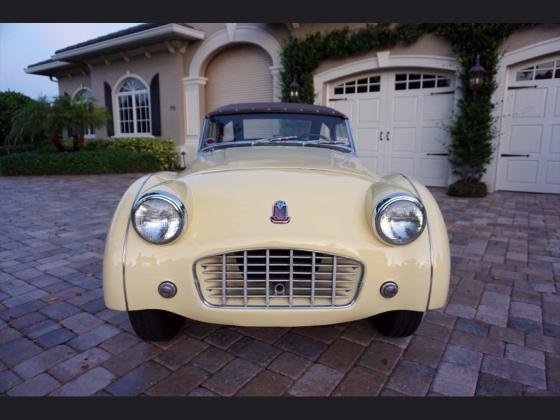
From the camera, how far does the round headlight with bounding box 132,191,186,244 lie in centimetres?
→ 177

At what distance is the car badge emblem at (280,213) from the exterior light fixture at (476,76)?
6586mm

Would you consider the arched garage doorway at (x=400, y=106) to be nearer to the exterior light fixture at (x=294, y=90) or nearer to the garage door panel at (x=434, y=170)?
the garage door panel at (x=434, y=170)

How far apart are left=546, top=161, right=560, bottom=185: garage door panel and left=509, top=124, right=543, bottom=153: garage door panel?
0.36m

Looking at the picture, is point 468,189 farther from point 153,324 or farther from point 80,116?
point 80,116

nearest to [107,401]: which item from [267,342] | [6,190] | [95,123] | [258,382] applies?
[258,382]

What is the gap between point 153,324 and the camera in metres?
2.07

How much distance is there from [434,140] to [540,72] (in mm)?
2155

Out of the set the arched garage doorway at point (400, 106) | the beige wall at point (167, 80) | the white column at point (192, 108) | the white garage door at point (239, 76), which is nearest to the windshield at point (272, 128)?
the arched garage doorway at point (400, 106)

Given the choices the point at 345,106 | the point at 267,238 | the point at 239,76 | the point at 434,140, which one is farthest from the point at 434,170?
the point at 267,238

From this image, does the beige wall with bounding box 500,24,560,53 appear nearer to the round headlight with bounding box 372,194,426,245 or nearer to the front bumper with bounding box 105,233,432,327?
the round headlight with bounding box 372,194,426,245

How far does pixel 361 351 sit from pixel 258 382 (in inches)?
24.5

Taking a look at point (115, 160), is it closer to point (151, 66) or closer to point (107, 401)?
point (151, 66)

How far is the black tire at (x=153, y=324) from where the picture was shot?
2.03 meters

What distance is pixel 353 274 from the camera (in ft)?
5.93
